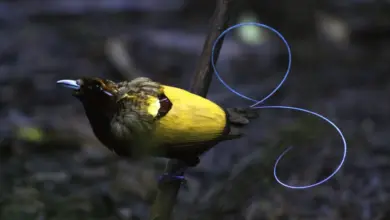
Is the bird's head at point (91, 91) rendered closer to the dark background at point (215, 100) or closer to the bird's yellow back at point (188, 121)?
the bird's yellow back at point (188, 121)

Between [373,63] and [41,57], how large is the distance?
2.20m

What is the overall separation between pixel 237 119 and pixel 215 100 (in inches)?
81.6

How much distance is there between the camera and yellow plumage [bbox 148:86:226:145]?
84.0 inches

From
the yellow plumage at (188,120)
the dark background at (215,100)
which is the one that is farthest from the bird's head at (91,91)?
the dark background at (215,100)

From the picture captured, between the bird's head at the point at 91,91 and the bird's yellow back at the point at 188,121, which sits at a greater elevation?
the bird's head at the point at 91,91

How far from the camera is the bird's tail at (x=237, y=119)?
2.29 metres

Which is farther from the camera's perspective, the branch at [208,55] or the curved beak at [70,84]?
the branch at [208,55]

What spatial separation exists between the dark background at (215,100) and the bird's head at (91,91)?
11.8 inches

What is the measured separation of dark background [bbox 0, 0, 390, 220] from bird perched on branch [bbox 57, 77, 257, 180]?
166 mm

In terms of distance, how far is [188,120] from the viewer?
2172 mm

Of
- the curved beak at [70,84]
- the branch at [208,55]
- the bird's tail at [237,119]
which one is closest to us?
the curved beak at [70,84]

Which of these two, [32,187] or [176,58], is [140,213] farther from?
[176,58]

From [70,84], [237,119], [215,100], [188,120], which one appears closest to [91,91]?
[70,84]

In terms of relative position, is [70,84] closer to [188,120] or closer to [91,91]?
[91,91]
